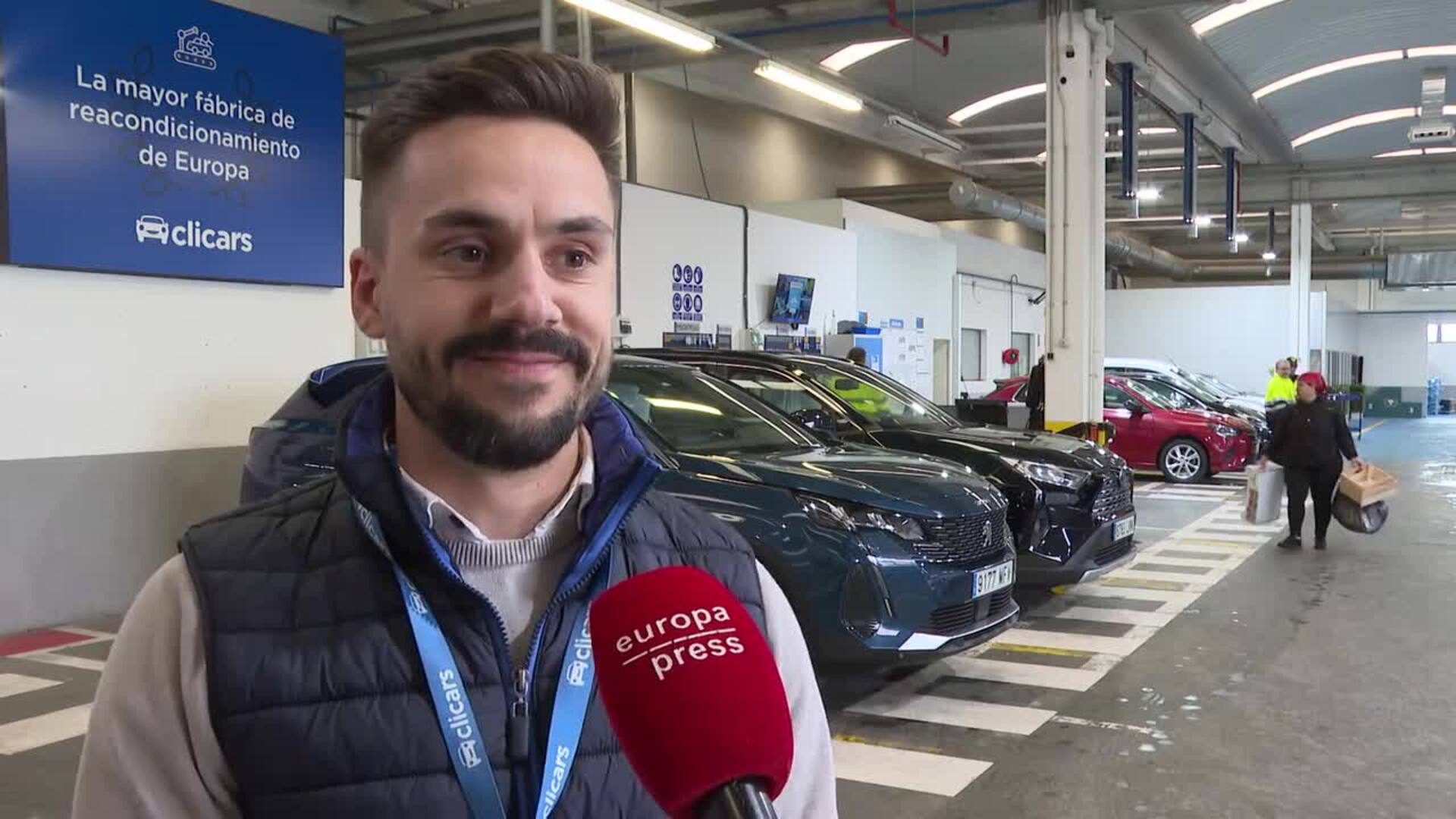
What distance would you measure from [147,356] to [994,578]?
551cm

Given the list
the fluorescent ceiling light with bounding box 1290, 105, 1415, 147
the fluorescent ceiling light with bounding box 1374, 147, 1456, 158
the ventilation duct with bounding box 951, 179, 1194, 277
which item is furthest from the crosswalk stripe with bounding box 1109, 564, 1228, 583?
the fluorescent ceiling light with bounding box 1374, 147, 1456, 158

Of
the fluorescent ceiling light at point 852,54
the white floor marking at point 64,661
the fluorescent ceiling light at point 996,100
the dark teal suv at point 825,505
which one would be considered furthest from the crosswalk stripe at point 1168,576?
the fluorescent ceiling light at point 996,100

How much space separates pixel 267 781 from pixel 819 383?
25.4 ft

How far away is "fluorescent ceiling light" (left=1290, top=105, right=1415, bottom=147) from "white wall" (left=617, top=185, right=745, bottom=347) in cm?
1165

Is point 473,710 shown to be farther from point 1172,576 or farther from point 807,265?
point 807,265

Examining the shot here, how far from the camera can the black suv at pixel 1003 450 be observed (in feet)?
26.0

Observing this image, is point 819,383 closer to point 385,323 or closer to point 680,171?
point 385,323

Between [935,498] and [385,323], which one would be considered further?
[935,498]

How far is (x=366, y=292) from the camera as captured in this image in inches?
54.3

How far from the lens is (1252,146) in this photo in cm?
2316

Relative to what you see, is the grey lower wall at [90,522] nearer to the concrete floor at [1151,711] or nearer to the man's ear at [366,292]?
the concrete floor at [1151,711]

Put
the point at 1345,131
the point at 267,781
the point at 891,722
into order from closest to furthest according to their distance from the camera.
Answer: the point at 267,781, the point at 891,722, the point at 1345,131

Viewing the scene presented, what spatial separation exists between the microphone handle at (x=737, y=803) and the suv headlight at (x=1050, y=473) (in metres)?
7.27

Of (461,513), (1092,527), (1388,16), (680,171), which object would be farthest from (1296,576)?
(680,171)
